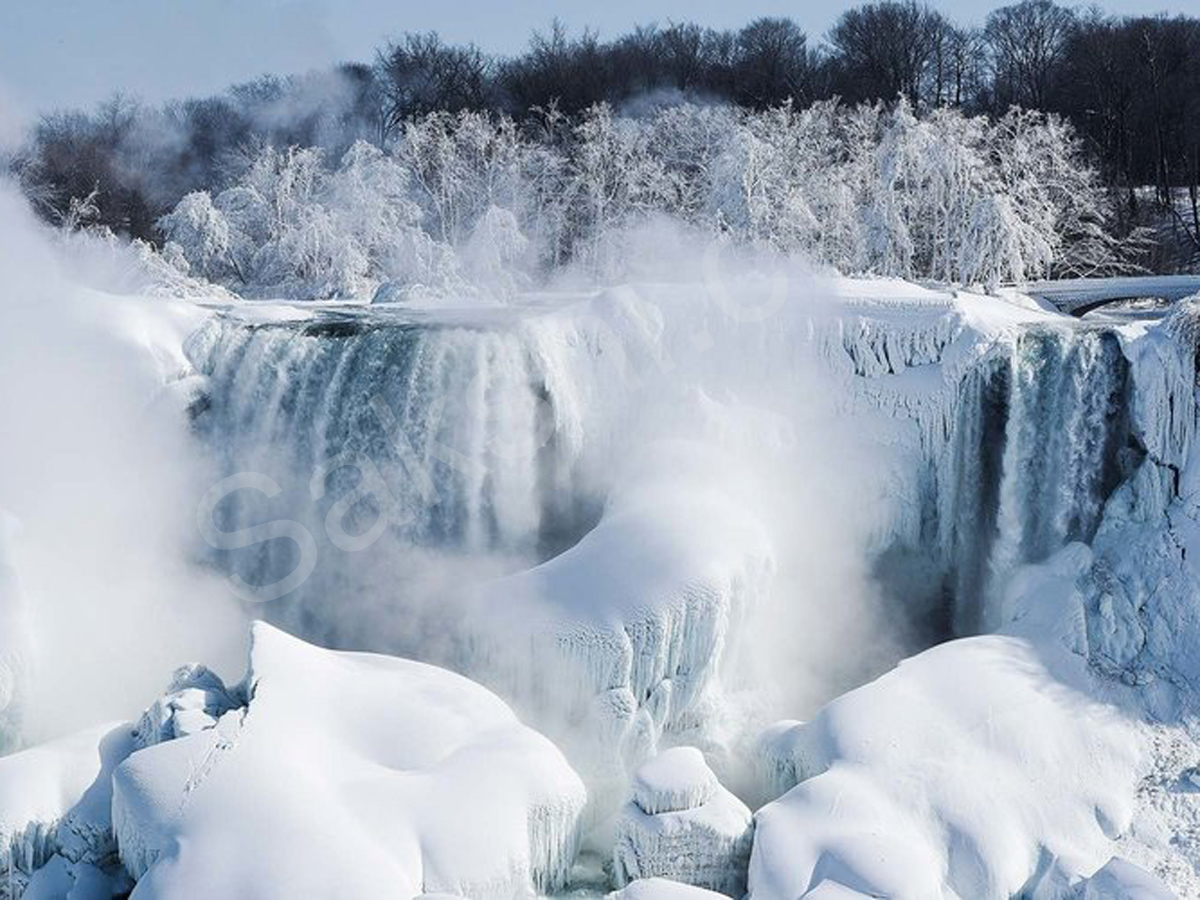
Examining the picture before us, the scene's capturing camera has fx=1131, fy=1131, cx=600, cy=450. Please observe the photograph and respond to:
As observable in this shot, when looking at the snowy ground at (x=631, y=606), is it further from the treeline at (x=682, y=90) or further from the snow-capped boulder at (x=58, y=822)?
the treeline at (x=682, y=90)

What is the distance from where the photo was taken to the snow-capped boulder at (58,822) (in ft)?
23.7

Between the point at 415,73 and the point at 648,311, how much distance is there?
3213cm

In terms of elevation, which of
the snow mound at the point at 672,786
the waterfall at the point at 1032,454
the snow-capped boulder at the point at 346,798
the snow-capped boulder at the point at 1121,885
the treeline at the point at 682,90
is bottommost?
the snow-capped boulder at the point at 1121,885

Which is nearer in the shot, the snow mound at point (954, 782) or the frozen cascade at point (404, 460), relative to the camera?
the snow mound at point (954, 782)

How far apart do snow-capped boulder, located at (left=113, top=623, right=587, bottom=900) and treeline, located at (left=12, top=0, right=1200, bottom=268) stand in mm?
27674

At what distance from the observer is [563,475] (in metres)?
11.3

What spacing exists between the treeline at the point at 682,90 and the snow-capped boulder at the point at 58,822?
26881 mm

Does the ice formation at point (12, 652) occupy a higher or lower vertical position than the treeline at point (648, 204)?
lower

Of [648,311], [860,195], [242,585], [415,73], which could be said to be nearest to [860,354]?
[648,311]

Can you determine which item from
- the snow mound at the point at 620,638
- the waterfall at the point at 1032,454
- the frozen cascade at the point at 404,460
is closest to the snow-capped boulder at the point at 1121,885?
the snow mound at the point at 620,638

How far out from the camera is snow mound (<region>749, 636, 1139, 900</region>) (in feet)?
23.1

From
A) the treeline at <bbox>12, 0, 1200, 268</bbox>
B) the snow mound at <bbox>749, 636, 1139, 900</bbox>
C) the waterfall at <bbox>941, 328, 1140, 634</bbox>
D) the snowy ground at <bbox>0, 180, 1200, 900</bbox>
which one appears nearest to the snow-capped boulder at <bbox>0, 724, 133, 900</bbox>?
the snowy ground at <bbox>0, 180, 1200, 900</bbox>

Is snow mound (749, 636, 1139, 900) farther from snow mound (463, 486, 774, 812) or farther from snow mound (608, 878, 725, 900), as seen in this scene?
snow mound (463, 486, 774, 812)

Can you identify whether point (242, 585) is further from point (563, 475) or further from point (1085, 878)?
point (1085, 878)
